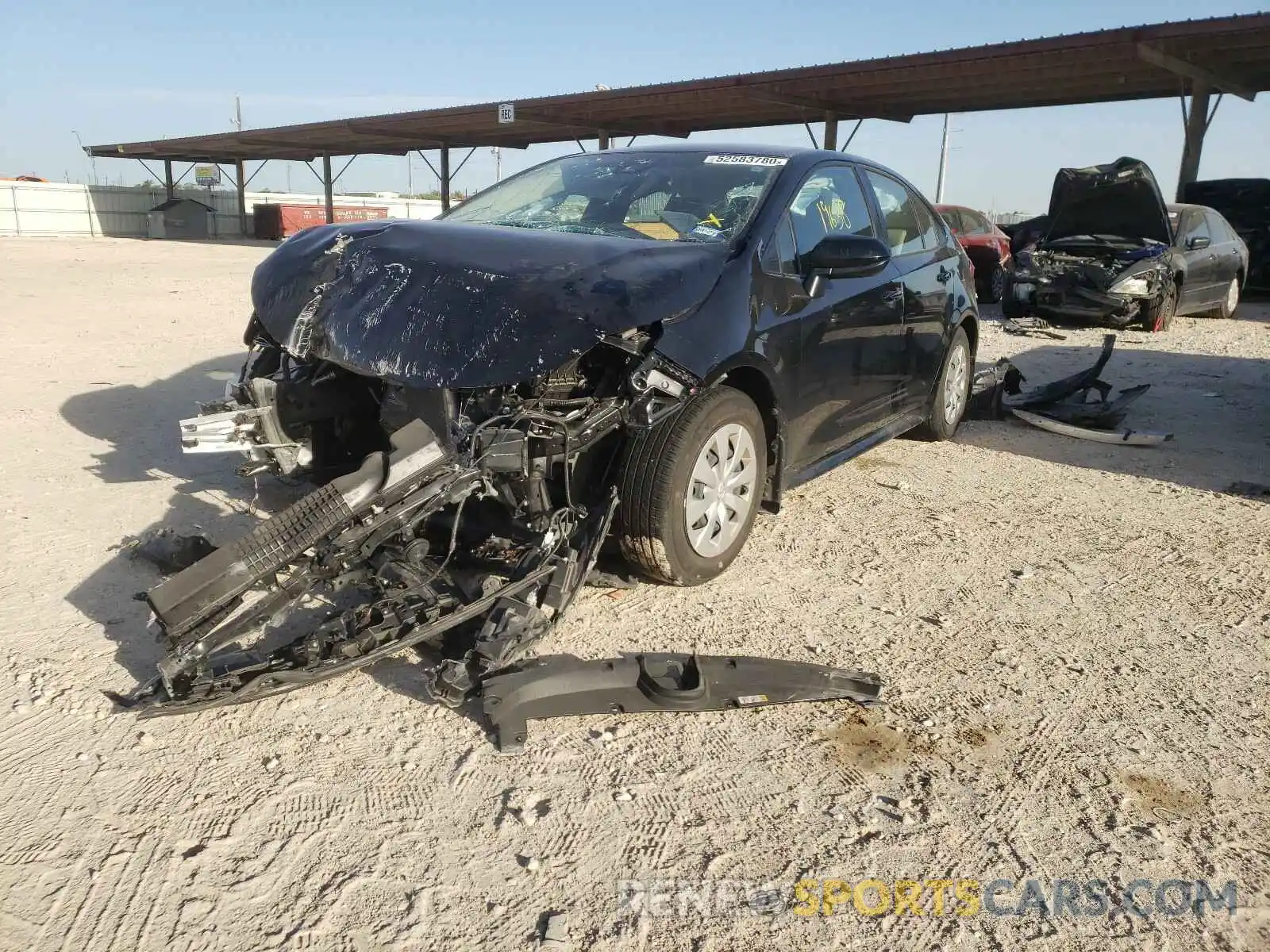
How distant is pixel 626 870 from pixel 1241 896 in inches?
56.0

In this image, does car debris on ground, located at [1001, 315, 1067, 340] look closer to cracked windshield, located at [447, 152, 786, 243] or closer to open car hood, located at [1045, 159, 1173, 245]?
open car hood, located at [1045, 159, 1173, 245]

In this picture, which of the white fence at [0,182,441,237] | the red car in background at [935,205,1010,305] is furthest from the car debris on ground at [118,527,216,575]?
the white fence at [0,182,441,237]

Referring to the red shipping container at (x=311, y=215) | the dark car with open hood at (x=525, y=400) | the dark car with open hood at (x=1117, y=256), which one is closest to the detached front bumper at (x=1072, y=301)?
the dark car with open hood at (x=1117, y=256)

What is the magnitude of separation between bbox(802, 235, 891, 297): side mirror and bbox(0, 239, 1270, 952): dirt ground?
1199 millimetres

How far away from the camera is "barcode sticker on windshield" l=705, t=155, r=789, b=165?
13.7 feet

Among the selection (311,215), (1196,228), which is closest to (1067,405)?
(1196,228)

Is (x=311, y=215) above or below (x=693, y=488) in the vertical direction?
below

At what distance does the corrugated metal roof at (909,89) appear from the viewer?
14.1 meters

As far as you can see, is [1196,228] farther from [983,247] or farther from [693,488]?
[693,488]

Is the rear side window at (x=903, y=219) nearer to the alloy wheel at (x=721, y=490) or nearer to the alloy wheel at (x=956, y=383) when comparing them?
the alloy wheel at (x=956, y=383)

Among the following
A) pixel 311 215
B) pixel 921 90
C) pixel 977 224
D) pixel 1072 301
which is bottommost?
pixel 311 215

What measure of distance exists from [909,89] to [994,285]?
5.91 metres

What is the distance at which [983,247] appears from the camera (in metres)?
13.8

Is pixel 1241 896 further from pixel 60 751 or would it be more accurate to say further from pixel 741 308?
pixel 60 751
